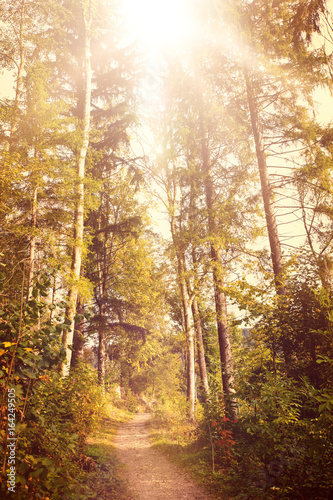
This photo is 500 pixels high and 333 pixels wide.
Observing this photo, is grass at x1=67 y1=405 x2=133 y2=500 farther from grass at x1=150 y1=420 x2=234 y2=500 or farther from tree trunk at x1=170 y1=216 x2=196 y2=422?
tree trunk at x1=170 y1=216 x2=196 y2=422

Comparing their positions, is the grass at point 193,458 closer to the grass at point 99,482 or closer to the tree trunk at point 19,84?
the grass at point 99,482

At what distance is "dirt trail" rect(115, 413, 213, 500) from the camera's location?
5125 millimetres

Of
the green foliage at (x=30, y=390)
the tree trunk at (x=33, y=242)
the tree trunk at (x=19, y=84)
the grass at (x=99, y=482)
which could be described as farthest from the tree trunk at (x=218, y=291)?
the tree trunk at (x=19, y=84)

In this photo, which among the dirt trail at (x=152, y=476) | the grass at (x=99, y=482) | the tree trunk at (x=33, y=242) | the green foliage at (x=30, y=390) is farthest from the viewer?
the tree trunk at (x=33, y=242)

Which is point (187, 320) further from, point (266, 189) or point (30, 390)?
point (30, 390)

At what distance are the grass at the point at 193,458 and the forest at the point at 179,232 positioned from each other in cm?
7

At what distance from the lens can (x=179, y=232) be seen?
10.7 metres

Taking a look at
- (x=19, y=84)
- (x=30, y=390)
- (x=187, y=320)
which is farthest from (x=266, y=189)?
(x=19, y=84)

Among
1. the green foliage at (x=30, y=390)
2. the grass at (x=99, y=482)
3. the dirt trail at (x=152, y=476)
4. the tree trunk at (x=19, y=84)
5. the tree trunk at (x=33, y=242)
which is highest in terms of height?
the tree trunk at (x=19, y=84)

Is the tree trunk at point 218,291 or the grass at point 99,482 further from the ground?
the tree trunk at point 218,291

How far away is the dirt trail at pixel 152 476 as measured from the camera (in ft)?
16.8

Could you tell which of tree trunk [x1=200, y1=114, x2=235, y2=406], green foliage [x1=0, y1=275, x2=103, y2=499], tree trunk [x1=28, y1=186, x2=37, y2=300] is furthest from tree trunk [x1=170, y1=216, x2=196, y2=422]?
green foliage [x1=0, y1=275, x2=103, y2=499]

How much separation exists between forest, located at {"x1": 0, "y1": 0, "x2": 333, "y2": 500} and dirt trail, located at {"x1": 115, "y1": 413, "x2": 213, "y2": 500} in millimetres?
671

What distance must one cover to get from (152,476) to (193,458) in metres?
1.32
